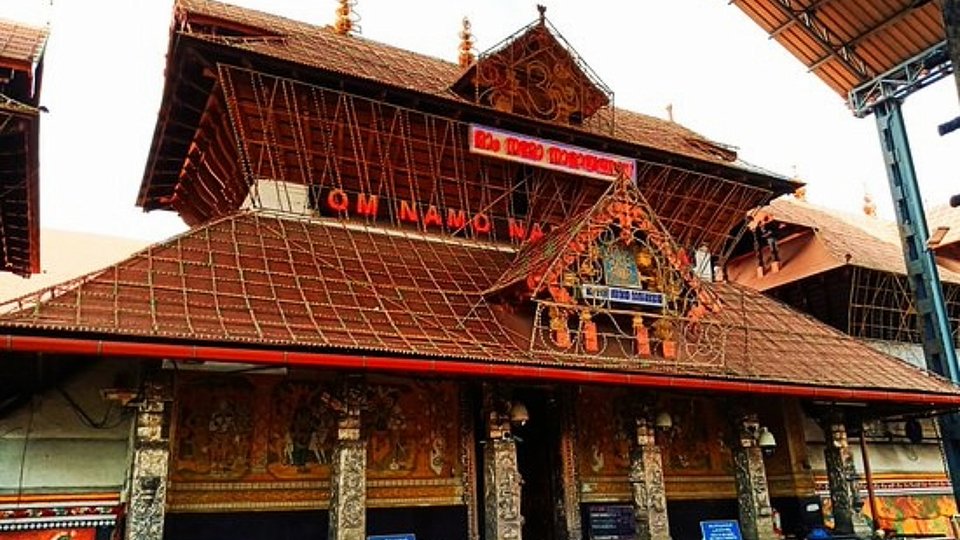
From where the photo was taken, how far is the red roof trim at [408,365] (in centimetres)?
716

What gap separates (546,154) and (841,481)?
7.74m

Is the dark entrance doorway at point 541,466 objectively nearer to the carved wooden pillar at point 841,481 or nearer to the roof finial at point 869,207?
the carved wooden pillar at point 841,481

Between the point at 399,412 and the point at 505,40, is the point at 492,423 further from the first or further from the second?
the point at 505,40

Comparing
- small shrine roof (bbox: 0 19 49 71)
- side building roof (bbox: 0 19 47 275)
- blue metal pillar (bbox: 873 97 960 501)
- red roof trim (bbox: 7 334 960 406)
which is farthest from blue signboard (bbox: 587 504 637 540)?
small shrine roof (bbox: 0 19 49 71)

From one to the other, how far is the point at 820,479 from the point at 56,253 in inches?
1570

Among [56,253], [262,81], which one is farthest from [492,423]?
[56,253]

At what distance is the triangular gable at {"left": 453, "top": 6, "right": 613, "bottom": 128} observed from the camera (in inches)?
538

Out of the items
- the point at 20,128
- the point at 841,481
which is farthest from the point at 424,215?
the point at 841,481

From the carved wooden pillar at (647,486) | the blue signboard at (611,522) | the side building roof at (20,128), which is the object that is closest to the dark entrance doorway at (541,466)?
the blue signboard at (611,522)

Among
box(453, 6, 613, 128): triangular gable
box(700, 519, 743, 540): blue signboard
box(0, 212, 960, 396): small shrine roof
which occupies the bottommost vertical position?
box(700, 519, 743, 540): blue signboard

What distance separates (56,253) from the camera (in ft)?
134

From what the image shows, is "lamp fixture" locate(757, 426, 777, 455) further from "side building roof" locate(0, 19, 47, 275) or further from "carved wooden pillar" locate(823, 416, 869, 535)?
"side building roof" locate(0, 19, 47, 275)

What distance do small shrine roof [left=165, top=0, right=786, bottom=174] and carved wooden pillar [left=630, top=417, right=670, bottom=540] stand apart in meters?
5.86

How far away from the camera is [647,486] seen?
11.0 meters
